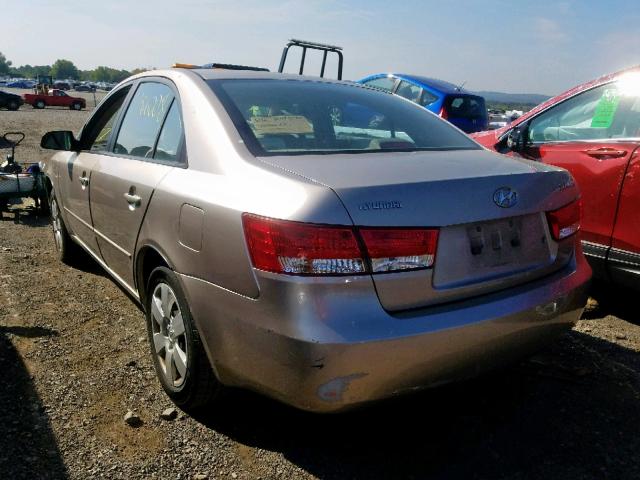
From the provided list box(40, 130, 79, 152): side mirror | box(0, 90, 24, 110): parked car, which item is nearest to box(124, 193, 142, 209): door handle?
box(40, 130, 79, 152): side mirror

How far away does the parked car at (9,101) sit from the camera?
3600 cm

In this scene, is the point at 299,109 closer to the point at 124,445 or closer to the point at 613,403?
the point at 124,445

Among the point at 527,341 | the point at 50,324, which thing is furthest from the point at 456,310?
the point at 50,324

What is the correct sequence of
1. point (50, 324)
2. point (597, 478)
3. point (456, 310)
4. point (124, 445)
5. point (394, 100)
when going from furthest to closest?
point (50, 324) → point (394, 100) → point (124, 445) → point (597, 478) → point (456, 310)

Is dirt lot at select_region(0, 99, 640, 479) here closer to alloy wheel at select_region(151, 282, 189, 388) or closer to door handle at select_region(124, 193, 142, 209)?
alloy wheel at select_region(151, 282, 189, 388)

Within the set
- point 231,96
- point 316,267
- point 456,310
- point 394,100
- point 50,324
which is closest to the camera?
point 316,267

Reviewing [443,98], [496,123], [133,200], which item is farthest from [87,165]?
[496,123]

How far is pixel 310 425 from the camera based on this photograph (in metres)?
2.62

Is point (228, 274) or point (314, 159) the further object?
point (314, 159)

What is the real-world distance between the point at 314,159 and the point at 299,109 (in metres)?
0.63

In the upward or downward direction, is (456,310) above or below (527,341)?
above

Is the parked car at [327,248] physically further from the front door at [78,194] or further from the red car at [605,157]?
the red car at [605,157]

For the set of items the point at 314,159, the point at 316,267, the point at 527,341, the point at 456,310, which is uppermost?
the point at 314,159

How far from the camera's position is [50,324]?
366 cm
